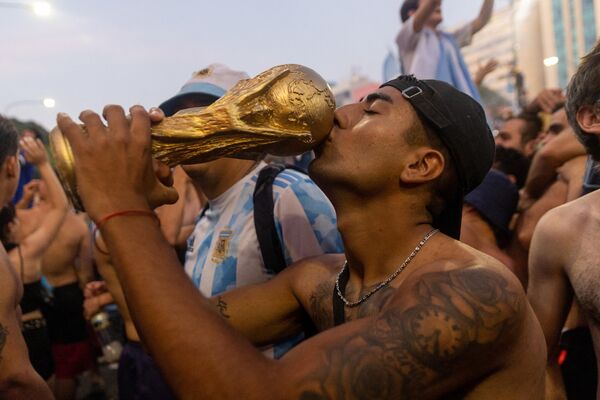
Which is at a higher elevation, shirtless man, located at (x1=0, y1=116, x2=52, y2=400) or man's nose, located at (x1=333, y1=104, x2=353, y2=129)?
man's nose, located at (x1=333, y1=104, x2=353, y2=129)

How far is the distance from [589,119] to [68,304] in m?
5.67

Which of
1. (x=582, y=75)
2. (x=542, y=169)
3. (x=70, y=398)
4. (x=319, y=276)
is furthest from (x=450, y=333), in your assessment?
(x=70, y=398)

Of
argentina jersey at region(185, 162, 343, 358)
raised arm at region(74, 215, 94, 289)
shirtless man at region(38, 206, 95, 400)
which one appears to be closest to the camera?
argentina jersey at region(185, 162, 343, 358)

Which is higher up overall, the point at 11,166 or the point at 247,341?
the point at 11,166

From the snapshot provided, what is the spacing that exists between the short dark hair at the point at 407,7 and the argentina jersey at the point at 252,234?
10.0ft

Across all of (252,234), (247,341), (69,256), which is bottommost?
(69,256)

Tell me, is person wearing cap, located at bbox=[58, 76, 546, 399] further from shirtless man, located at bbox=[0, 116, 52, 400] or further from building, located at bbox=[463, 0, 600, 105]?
building, located at bbox=[463, 0, 600, 105]

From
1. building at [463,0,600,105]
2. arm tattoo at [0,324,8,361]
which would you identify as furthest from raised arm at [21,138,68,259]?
building at [463,0,600,105]

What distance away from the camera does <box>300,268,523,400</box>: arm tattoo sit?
1431mm

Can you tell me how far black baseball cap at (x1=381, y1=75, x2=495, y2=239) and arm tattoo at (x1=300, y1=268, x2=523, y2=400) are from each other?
47 centimetres

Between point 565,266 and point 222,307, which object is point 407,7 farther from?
point 222,307

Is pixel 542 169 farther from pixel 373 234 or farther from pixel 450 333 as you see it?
pixel 450 333

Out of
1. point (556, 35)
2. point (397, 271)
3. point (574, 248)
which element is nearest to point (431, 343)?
point (397, 271)

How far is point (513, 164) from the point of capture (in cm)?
515
